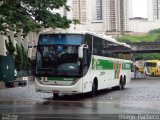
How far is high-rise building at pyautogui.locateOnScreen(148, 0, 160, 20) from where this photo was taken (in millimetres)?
109125

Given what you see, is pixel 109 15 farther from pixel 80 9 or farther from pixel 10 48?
pixel 10 48

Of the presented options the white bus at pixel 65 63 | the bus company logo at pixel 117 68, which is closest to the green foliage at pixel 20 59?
the bus company logo at pixel 117 68

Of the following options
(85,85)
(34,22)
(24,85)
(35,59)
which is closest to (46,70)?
(35,59)

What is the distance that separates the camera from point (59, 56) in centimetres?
1977

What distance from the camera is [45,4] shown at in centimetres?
2175

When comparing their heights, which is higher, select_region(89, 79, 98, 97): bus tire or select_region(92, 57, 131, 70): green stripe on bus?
select_region(92, 57, 131, 70): green stripe on bus

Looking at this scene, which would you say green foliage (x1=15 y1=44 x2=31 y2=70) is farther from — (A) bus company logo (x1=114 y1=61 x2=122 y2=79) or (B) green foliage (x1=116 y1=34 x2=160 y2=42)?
(B) green foliage (x1=116 y1=34 x2=160 y2=42)

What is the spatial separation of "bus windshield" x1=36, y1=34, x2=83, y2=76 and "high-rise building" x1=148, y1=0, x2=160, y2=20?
286ft

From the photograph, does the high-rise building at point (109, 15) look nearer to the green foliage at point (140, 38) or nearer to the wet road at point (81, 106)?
the green foliage at point (140, 38)

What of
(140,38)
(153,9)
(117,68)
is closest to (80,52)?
(117,68)

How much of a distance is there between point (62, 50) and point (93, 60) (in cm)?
225

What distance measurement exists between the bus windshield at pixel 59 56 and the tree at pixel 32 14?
190 cm

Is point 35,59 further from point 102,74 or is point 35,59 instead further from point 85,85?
point 102,74

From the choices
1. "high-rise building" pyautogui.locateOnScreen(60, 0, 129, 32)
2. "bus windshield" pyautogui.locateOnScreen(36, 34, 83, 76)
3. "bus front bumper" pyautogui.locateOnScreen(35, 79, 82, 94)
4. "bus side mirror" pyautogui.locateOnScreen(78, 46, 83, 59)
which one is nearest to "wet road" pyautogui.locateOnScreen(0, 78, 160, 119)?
"bus front bumper" pyautogui.locateOnScreen(35, 79, 82, 94)
